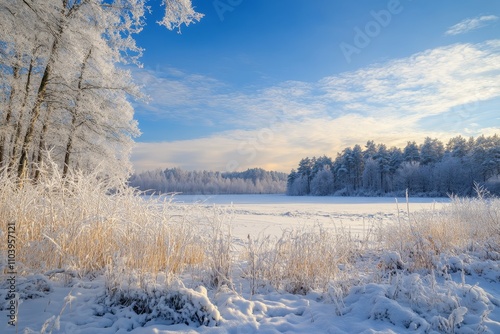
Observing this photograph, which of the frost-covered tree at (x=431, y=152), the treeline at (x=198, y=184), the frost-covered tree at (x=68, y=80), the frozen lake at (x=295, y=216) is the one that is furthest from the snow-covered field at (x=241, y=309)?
the treeline at (x=198, y=184)

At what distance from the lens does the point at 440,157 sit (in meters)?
56.3

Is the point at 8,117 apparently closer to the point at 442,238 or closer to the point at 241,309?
the point at 241,309

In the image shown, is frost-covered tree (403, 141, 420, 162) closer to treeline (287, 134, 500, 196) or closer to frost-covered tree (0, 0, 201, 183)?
treeline (287, 134, 500, 196)

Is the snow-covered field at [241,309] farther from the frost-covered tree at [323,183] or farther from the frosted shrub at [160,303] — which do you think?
the frost-covered tree at [323,183]

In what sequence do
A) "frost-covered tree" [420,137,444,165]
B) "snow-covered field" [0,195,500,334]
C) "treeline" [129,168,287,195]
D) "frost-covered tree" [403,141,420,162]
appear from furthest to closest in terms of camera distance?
"treeline" [129,168,287,195], "frost-covered tree" [403,141,420,162], "frost-covered tree" [420,137,444,165], "snow-covered field" [0,195,500,334]

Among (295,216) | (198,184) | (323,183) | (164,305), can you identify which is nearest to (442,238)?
(164,305)

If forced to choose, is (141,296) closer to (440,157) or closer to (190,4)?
(190,4)

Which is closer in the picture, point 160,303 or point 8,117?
point 160,303

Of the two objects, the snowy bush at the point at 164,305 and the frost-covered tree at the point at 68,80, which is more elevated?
the frost-covered tree at the point at 68,80

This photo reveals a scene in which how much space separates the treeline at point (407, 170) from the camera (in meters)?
44.7

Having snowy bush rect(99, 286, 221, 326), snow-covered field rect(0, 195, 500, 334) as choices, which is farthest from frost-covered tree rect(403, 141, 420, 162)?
snowy bush rect(99, 286, 221, 326)

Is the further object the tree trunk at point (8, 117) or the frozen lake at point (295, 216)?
the tree trunk at point (8, 117)

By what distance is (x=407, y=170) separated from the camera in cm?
5297

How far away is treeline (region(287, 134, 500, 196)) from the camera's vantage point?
44719 millimetres
